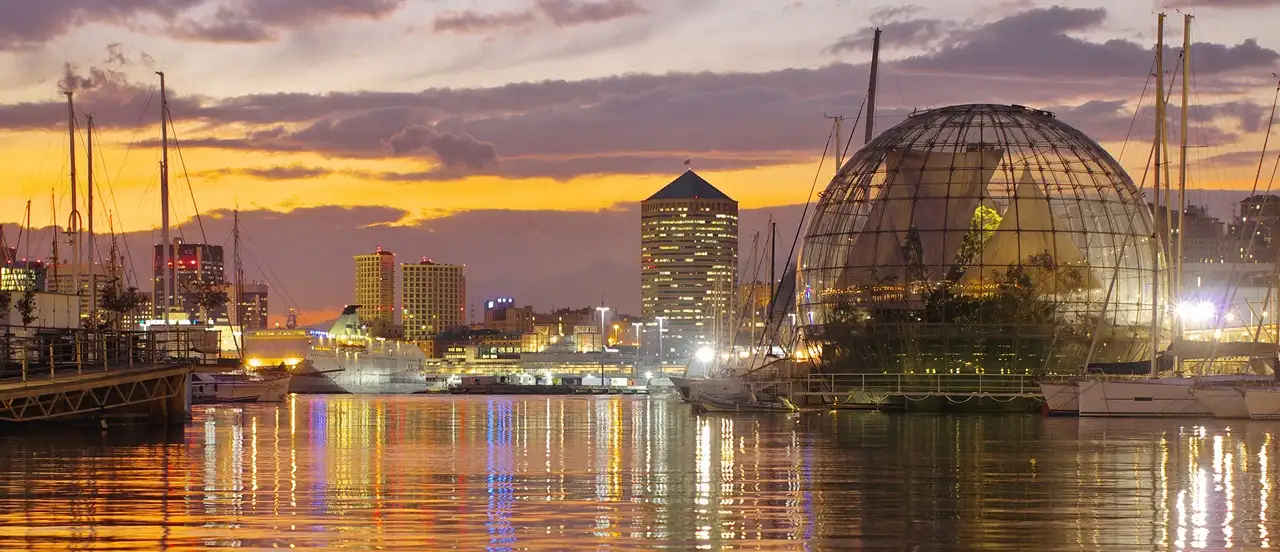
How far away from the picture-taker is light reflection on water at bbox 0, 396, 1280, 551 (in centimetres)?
2100

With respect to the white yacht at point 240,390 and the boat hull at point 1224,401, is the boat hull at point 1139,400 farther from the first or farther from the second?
the white yacht at point 240,390

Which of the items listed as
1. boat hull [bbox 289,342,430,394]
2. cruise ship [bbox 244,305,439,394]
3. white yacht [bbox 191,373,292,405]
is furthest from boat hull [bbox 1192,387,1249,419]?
cruise ship [bbox 244,305,439,394]

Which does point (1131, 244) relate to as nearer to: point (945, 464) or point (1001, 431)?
point (1001, 431)

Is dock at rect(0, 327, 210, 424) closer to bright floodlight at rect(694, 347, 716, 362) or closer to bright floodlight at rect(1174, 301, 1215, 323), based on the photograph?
bright floodlight at rect(1174, 301, 1215, 323)

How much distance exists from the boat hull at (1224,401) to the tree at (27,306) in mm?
38772

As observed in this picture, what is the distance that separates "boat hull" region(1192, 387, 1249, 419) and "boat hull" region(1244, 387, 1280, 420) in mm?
529

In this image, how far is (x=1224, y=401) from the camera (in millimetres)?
59188

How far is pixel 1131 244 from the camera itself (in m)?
72.8

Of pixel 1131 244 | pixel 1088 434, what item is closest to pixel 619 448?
pixel 1088 434

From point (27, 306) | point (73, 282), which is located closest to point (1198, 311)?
point (73, 282)

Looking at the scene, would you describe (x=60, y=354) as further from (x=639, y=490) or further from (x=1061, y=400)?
(x=1061, y=400)

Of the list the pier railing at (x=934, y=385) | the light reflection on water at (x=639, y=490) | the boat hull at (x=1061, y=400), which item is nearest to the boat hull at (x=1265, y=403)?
the boat hull at (x=1061, y=400)

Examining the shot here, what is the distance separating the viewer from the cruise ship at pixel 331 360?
165 meters

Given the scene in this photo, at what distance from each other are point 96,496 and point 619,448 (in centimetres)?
1630
